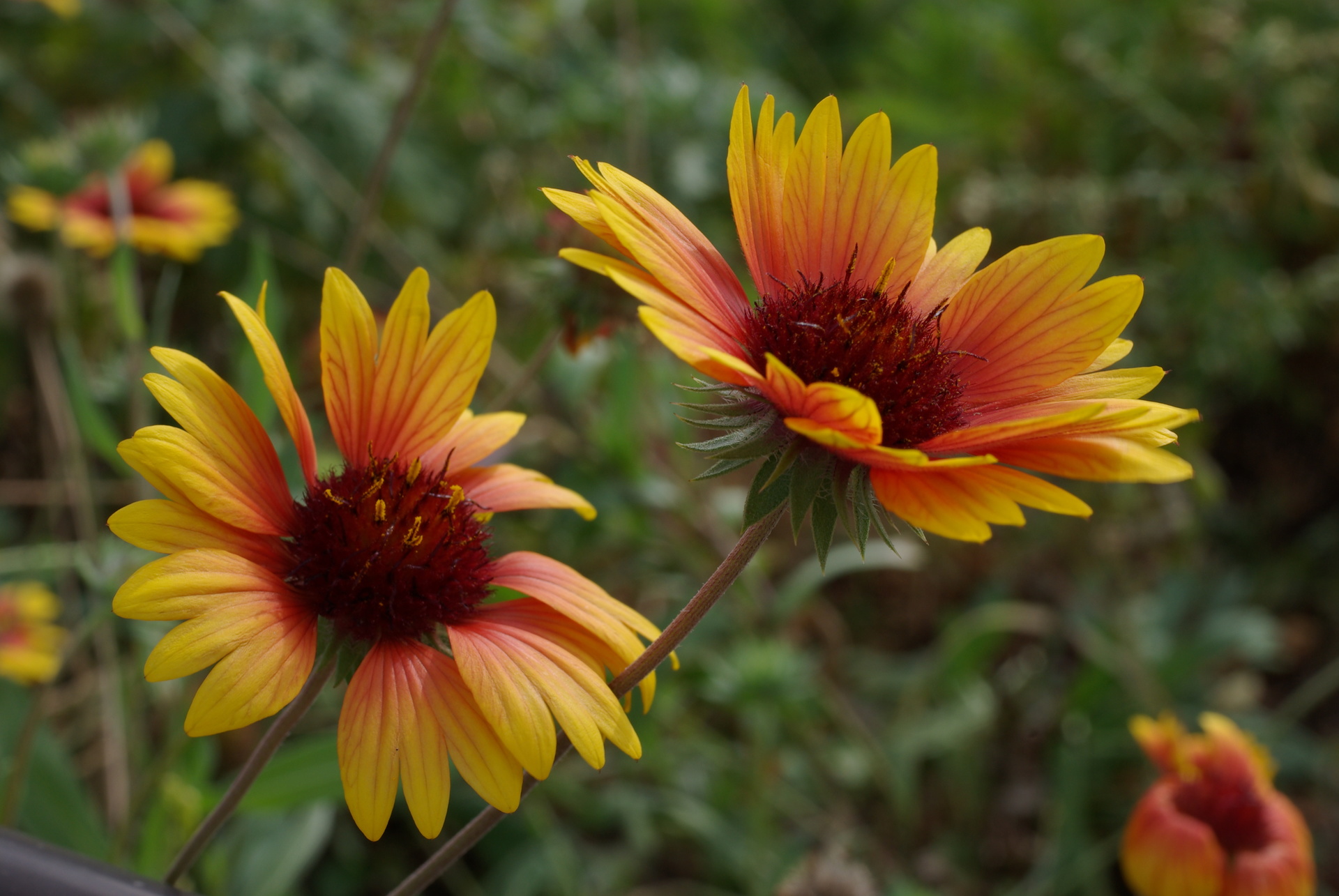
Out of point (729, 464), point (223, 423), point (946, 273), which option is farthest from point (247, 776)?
point (946, 273)

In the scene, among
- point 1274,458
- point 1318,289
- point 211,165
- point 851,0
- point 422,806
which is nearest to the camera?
point 422,806

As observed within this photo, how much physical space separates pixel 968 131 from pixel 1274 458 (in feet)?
4.21

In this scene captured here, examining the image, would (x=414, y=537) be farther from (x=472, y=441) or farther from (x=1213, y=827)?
(x=1213, y=827)

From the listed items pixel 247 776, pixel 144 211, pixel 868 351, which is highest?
pixel 868 351

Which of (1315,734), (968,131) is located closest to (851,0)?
(968,131)

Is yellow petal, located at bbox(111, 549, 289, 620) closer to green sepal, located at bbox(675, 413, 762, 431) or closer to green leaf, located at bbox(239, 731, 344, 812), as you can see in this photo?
green sepal, located at bbox(675, 413, 762, 431)

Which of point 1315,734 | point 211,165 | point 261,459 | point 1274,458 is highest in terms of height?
point 1274,458

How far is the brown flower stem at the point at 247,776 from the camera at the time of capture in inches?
23.8

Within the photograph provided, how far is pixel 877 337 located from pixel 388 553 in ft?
1.29

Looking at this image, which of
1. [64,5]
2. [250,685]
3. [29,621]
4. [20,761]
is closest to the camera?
[250,685]

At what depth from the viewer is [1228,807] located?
1396mm

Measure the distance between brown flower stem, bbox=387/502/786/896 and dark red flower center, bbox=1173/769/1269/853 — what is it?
3.67 feet

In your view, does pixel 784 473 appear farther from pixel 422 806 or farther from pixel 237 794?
pixel 237 794

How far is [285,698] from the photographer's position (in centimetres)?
56
